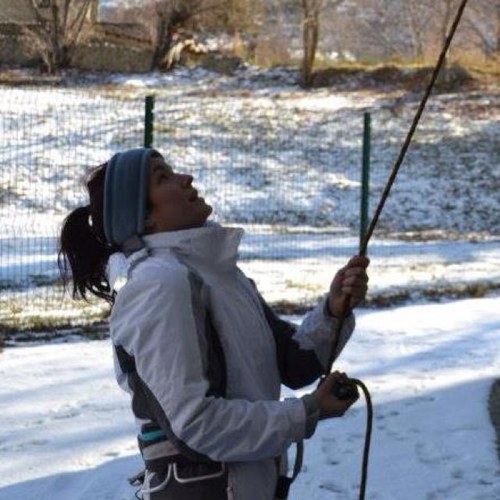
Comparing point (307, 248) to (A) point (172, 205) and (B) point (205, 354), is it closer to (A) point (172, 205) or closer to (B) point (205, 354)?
(A) point (172, 205)

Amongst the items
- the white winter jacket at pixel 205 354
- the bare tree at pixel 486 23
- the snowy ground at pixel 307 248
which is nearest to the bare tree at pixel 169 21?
the snowy ground at pixel 307 248

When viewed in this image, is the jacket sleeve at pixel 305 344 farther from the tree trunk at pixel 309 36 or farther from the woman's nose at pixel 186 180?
the tree trunk at pixel 309 36

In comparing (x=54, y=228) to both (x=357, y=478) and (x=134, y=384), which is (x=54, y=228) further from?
(x=134, y=384)

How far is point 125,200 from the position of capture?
227cm

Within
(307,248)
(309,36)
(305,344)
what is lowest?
(307,248)

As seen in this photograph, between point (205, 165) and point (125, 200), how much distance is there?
15.2 meters

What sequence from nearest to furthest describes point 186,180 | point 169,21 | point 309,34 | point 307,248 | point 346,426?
point 186,180, point 346,426, point 307,248, point 309,34, point 169,21

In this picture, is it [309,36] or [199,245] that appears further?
[309,36]

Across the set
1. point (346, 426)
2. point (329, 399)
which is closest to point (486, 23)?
point (346, 426)

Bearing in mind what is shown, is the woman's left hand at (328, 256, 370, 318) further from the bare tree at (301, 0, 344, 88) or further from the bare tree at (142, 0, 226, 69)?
the bare tree at (142, 0, 226, 69)

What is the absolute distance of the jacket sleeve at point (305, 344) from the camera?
2449mm

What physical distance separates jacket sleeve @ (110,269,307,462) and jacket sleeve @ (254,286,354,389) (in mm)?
298


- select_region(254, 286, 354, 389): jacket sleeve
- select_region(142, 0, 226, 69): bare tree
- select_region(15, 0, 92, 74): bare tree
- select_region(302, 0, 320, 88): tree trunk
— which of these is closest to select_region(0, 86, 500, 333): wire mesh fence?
select_region(302, 0, 320, 88): tree trunk

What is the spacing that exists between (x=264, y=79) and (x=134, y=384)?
24.1 meters
